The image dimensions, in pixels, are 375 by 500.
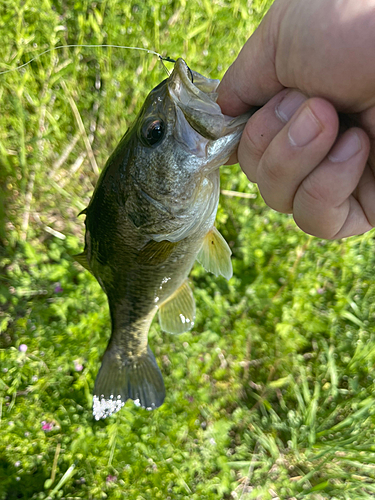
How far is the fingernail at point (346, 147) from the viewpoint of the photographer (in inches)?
41.4

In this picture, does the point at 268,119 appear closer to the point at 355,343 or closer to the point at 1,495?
the point at 355,343

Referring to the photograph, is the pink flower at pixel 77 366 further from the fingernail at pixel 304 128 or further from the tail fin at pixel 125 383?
the fingernail at pixel 304 128

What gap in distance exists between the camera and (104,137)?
113 inches

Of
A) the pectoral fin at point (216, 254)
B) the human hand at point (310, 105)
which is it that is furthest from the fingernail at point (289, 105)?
the pectoral fin at point (216, 254)

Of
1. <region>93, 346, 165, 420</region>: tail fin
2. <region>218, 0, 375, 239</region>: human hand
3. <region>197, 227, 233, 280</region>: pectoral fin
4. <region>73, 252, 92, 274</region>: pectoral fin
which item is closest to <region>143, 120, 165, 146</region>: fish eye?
<region>218, 0, 375, 239</region>: human hand

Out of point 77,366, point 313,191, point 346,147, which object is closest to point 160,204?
point 313,191

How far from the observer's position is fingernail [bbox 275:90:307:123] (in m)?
1.15

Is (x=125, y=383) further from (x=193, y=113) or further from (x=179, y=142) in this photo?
(x=193, y=113)

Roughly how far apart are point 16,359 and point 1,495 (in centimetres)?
84

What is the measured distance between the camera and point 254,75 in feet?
4.12

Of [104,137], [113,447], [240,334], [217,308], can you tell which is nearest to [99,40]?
[104,137]

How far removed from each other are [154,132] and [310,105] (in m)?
0.59

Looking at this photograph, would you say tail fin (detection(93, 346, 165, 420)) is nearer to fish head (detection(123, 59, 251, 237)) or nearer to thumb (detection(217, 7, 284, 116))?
fish head (detection(123, 59, 251, 237))

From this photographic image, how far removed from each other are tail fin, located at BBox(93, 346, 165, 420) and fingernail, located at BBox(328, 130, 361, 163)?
1.70 meters
